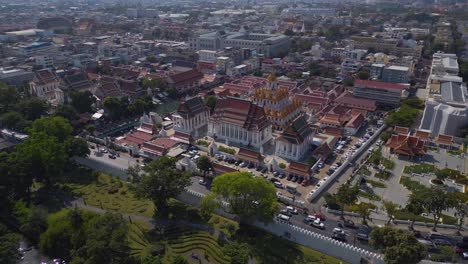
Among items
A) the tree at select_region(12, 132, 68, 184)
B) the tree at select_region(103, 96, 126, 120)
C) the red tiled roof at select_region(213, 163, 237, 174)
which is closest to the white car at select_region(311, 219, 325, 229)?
the red tiled roof at select_region(213, 163, 237, 174)

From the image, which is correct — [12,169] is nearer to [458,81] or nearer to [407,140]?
[407,140]

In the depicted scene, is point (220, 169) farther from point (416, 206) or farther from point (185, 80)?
point (185, 80)

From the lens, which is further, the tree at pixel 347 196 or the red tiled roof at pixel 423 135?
the red tiled roof at pixel 423 135

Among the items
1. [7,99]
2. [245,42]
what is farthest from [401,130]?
[245,42]

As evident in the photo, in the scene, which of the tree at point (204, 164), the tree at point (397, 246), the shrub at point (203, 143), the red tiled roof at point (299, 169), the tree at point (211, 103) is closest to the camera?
the tree at point (397, 246)

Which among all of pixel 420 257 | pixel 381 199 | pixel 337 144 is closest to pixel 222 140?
pixel 337 144

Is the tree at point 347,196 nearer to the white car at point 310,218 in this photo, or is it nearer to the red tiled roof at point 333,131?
the white car at point 310,218

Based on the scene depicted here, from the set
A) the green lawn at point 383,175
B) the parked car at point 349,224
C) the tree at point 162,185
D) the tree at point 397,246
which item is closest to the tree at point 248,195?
the tree at point 162,185

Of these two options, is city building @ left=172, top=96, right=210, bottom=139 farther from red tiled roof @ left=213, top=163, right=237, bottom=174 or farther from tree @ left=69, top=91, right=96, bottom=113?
tree @ left=69, top=91, right=96, bottom=113
